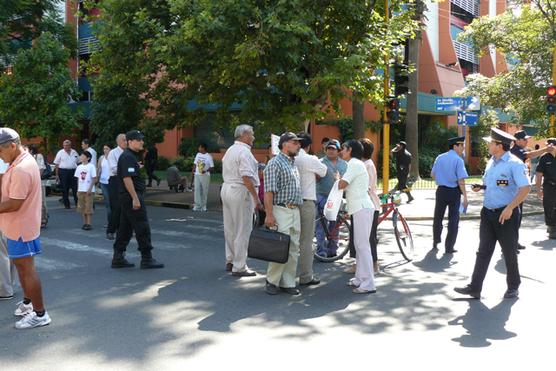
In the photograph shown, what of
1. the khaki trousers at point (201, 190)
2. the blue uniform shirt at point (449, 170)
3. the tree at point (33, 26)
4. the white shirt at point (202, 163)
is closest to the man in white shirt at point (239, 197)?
the blue uniform shirt at point (449, 170)

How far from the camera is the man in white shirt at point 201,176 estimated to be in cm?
1634

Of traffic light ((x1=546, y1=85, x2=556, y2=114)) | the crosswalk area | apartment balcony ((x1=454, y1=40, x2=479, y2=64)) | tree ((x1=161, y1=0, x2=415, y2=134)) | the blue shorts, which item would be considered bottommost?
the crosswalk area

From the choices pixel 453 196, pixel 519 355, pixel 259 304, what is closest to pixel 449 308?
pixel 519 355

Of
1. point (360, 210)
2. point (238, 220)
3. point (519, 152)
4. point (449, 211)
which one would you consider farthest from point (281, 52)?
point (360, 210)

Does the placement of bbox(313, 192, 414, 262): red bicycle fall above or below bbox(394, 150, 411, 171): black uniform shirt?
below

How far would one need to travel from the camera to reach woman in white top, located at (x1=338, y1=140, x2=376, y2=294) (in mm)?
7141

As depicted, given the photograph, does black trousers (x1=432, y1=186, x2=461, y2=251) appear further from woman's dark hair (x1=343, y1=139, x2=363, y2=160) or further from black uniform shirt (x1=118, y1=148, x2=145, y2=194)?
black uniform shirt (x1=118, y1=148, x2=145, y2=194)

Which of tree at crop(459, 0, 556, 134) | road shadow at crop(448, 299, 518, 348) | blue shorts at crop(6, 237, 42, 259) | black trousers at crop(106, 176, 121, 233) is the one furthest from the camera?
tree at crop(459, 0, 556, 134)

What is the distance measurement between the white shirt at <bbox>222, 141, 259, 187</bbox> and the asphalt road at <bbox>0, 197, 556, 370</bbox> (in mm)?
1306

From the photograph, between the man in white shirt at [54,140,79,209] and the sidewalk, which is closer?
the sidewalk

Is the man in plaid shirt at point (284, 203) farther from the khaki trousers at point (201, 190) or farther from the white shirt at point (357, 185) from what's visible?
the khaki trousers at point (201, 190)

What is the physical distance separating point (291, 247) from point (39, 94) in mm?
20609

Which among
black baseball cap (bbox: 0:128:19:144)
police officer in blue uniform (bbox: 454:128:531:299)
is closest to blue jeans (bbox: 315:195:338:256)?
police officer in blue uniform (bbox: 454:128:531:299)

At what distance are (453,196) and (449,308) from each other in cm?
402
